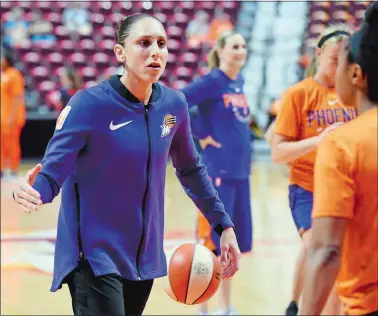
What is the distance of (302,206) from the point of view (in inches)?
192

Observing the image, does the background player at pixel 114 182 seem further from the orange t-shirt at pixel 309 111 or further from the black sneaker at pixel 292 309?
the black sneaker at pixel 292 309

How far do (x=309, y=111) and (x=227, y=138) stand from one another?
110cm

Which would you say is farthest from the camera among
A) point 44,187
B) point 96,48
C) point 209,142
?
point 96,48

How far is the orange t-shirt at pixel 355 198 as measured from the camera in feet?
6.91

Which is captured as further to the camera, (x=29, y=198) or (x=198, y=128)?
(x=198, y=128)

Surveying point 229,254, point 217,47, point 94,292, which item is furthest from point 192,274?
point 217,47

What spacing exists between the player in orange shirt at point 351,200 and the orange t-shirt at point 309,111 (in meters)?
2.49

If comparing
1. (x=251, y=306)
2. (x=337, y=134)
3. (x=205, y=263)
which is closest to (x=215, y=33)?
(x=251, y=306)

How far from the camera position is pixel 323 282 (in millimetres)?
2109

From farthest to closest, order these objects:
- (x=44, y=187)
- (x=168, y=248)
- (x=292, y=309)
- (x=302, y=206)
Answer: (x=168, y=248) < (x=292, y=309) < (x=302, y=206) < (x=44, y=187)

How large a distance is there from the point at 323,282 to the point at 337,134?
39 centimetres

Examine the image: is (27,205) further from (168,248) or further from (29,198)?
(168,248)

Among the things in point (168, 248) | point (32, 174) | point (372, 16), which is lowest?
point (168, 248)

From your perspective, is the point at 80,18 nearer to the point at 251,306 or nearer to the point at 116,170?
the point at 251,306
